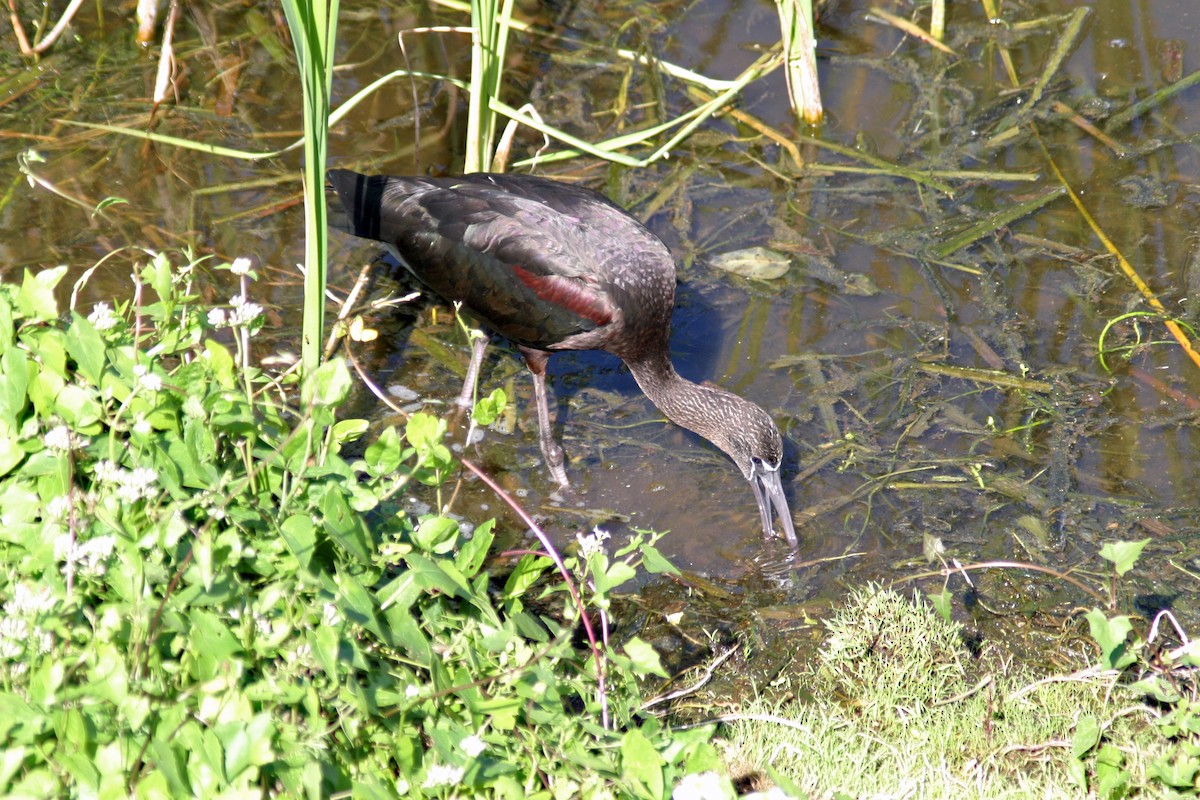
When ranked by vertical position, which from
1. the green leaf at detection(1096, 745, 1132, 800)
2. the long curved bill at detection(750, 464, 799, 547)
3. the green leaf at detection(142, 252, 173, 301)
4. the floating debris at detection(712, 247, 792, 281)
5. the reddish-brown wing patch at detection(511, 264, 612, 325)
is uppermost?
the green leaf at detection(142, 252, 173, 301)

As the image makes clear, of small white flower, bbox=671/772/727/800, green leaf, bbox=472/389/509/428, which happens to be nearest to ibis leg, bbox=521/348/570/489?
green leaf, bbox=472/389/509/428

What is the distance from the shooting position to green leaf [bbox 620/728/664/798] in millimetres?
2104

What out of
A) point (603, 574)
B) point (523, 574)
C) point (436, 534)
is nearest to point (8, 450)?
point (436, 534)

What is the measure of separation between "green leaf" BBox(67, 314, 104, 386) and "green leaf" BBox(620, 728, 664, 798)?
51.3 inches

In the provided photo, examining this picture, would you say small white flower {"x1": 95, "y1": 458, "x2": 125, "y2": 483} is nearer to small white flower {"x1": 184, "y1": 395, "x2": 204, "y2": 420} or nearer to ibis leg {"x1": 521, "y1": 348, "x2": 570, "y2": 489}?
small white flower {"x1": 184, "y1": 395, "x2": 204, "y2": 420}

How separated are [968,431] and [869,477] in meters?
0.46

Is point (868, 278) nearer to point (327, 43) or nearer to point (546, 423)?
point (546, 423)

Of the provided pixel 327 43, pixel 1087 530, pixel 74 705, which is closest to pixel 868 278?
pixel 1087 530

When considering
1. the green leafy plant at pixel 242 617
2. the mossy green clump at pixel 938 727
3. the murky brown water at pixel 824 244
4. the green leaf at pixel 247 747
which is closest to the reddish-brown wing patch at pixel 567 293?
the murky brown water at pixel 824 244

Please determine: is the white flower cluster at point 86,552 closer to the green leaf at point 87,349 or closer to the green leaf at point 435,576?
the green leaf at point 87,349

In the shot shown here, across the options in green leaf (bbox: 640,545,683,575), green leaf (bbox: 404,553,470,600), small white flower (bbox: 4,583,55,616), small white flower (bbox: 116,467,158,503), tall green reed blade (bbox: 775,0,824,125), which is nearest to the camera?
small white flower (bbox: 4,583,55,616)

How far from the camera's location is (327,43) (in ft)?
8.83

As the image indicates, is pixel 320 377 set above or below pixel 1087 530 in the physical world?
above

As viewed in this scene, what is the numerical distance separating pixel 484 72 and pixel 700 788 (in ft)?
10.2
